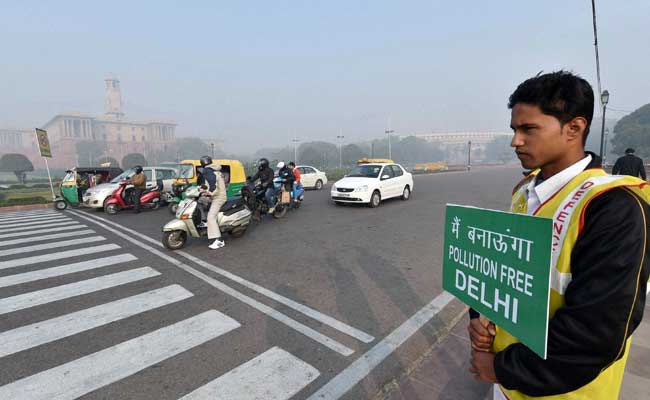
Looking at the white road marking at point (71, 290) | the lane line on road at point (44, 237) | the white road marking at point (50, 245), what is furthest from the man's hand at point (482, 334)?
the lane line on road at point (44, 237)

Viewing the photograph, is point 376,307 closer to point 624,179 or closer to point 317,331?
point 317,331

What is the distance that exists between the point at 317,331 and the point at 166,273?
122 inches

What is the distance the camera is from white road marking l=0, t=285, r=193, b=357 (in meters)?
3.28

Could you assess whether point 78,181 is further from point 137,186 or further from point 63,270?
point 63,270

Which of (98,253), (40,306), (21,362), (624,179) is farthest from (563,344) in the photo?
(98,253)

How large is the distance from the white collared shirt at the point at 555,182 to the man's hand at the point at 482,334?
491 millimetres

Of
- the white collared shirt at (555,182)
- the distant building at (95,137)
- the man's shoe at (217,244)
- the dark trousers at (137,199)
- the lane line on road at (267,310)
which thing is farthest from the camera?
the distant building at (95,137)

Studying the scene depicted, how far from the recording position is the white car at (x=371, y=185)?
11.5 metres

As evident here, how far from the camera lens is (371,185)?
1162cm

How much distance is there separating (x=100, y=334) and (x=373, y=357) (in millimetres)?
2842

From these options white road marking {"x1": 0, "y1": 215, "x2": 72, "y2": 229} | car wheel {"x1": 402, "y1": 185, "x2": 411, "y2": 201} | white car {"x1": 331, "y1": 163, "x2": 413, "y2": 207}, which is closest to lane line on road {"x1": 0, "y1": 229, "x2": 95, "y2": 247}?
white road marking {"x1": 0, "y1": 215, "x2": 72, "y2": 229}

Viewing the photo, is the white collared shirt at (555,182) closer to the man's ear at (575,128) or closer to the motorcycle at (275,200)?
the man's ear at (575,128)

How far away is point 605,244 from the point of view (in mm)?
956

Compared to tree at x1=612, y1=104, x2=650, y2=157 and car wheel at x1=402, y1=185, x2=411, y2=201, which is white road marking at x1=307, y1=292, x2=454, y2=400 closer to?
car wheel at x1=402, y1=185, x2=411, y2=201
